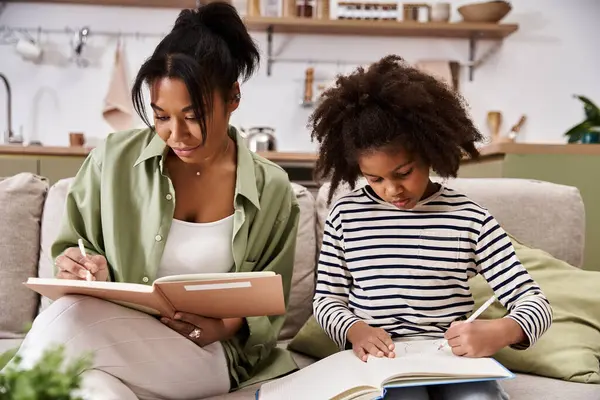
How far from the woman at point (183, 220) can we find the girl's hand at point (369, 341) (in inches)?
11.2

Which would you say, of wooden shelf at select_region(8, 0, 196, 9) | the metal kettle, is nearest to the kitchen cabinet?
the metal kettle

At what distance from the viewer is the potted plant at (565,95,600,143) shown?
3.54 m

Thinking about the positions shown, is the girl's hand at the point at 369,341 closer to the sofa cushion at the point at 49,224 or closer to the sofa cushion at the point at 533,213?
the sofa cushion at the point at 533,213

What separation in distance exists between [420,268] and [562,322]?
1.51 ft

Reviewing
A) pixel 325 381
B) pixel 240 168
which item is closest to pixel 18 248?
pixel 240 168

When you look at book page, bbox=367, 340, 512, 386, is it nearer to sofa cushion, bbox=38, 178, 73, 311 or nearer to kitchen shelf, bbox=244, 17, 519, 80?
sofa cushion, bbox=38, 178, 73, 311

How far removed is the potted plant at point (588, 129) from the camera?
3.54 m

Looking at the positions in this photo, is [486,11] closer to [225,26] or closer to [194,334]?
[225,26]

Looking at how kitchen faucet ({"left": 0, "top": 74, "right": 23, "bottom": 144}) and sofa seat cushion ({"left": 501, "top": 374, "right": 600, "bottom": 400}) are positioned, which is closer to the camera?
sofa seat cushion ({"left": 501, "top": 374, "right": 600, "bottom": 400})

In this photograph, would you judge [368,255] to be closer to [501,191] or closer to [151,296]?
[151,296]

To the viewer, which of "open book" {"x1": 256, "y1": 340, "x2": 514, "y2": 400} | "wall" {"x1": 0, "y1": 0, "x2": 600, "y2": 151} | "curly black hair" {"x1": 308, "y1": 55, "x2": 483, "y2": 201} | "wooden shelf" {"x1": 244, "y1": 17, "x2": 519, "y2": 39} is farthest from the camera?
"wall" {"x1": 0, "y1": 0, "x2": 600, "y2": 151}

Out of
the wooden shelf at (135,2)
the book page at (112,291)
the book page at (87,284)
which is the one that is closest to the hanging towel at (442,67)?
the wooden shelf at (135,2)

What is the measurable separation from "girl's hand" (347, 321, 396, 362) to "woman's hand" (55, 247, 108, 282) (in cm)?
51

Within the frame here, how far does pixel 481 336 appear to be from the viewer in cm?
121
